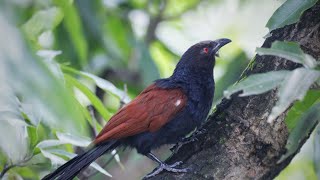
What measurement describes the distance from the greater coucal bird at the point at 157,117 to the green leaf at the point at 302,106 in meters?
0.98

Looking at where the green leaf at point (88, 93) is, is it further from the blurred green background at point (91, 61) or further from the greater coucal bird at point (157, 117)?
the greater coucal bird at point (157, 117)

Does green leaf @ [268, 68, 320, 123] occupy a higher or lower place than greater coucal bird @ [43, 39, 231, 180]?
higher

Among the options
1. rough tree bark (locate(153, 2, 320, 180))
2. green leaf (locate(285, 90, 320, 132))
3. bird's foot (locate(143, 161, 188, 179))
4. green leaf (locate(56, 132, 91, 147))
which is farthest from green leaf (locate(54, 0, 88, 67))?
green leaf (locate(285, 90, 320, 132))

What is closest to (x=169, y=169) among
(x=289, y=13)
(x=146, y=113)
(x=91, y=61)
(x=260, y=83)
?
(x=146, y=113)

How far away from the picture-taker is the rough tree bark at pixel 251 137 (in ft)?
7.48

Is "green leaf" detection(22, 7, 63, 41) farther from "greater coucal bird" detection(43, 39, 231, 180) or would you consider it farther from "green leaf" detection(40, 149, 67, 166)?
"green leaf" detection(40, 149, 67, 166)

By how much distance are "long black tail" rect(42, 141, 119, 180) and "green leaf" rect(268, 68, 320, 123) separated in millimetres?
1272

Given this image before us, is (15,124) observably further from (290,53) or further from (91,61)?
(91,61)

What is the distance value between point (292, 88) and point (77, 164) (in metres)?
1.39

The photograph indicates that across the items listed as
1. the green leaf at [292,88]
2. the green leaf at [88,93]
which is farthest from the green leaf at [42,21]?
the green leaf at [292,88]

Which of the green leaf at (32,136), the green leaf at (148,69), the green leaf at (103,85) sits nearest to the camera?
the green leaf at (32,136)

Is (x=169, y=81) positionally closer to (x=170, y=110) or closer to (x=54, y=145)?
(x=170, y=110)

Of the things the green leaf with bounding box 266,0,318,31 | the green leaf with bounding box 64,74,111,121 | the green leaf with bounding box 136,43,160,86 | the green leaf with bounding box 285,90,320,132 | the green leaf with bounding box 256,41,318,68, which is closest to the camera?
the green leaf with bounding box 256,41,318,68

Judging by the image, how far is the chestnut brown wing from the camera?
282 cm
